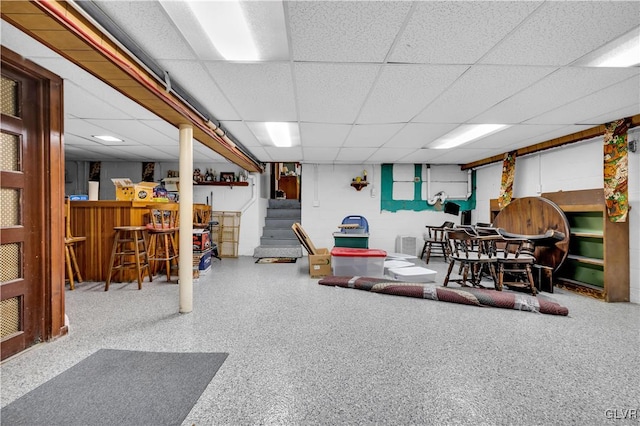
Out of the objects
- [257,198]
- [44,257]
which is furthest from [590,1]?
[257,198]

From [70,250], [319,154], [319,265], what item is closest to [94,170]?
[70,250]

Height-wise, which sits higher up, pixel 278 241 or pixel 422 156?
pixel 422 156

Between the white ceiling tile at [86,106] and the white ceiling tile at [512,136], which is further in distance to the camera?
the white ceiling tile at [512,136]

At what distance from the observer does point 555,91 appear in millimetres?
2775

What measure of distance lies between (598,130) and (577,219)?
1.32m

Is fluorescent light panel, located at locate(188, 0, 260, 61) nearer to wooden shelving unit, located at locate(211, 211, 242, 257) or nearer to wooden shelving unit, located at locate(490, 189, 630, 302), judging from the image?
wooden shelving unit, located at locate(490, 189, 630, 302)

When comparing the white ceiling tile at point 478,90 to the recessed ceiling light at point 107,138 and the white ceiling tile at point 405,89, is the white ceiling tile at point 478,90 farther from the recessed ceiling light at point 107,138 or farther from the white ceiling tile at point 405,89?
the recessed ceiling light at point 107,138

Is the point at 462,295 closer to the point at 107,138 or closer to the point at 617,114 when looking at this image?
the point at 617,114

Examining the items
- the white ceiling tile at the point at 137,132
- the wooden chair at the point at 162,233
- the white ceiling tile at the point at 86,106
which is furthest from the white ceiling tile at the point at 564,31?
the wooden chair at the point at 162,233

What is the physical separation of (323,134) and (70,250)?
411 cm

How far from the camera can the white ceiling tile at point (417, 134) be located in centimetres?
401

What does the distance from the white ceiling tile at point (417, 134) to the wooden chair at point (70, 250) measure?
16.5 feet

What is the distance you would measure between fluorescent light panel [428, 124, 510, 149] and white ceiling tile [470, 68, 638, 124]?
368 millimetres

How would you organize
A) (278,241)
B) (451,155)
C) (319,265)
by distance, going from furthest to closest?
(278,241)
(451,155)
(319,265)
